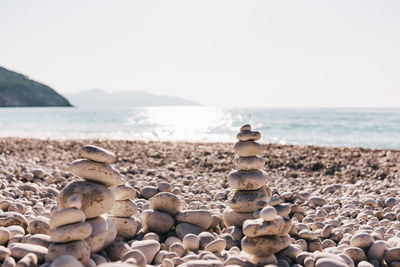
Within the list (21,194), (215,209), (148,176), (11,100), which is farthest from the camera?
(11,100)

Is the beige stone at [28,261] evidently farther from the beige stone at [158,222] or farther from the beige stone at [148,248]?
the beige stone at [158,222]

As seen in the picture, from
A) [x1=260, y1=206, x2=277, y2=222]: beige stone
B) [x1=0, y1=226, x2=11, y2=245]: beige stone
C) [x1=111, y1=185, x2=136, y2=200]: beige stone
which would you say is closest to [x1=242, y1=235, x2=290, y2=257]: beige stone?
[x1=260, y1=206, x2=277, y2=222]: beige stone

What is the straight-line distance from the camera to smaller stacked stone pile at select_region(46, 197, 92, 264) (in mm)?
2643

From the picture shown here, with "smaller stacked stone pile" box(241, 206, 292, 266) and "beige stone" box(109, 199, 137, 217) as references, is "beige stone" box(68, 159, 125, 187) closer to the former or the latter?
"beige stone" box(109, 199, 137, 217)

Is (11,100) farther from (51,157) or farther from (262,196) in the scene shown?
(262,196)

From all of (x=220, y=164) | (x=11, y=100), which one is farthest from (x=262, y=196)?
(x=11, y=100)

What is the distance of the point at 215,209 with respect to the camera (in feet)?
17.7

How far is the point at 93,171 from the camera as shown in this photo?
10.7 feet

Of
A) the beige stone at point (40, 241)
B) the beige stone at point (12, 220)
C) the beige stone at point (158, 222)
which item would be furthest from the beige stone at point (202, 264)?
the beige stone at point (12, 220)

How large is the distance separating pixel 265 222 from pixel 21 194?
4.30 meters

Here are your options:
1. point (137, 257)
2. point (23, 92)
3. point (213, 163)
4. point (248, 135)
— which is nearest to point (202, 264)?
point (137, 257)

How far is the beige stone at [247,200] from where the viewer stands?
423 cm

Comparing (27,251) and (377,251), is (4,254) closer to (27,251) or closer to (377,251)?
(27,251)

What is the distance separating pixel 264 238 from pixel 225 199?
3.50m
